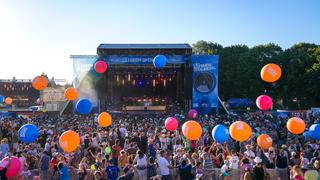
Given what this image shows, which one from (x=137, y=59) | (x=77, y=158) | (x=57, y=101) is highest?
(x=137, y=59)

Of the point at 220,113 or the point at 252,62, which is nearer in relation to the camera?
the point at 220,113

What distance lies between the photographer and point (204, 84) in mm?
29047

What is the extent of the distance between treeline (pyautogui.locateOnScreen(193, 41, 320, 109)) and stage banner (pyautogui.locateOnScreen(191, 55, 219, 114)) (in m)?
13.1

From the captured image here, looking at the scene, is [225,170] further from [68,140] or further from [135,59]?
[135,59]

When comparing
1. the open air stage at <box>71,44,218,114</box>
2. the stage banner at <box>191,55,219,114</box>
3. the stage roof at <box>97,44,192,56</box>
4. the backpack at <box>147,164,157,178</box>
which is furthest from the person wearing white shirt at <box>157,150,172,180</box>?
the stage roof at <box>97,44,192,56</box>

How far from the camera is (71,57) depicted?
29172mm

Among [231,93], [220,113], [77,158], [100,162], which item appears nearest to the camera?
[100,162]

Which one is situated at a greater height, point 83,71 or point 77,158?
point 83,71

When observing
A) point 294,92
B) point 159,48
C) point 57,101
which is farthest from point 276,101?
point 57,101

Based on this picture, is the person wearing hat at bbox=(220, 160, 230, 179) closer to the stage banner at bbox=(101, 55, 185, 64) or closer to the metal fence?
the metal fence

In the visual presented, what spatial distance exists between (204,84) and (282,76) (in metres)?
15.3

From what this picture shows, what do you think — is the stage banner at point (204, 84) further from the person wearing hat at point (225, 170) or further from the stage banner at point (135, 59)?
the person wearing hat at point (225, 170)

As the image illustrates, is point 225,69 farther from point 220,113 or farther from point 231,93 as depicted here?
point 220,113

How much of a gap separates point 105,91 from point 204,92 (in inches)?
302
